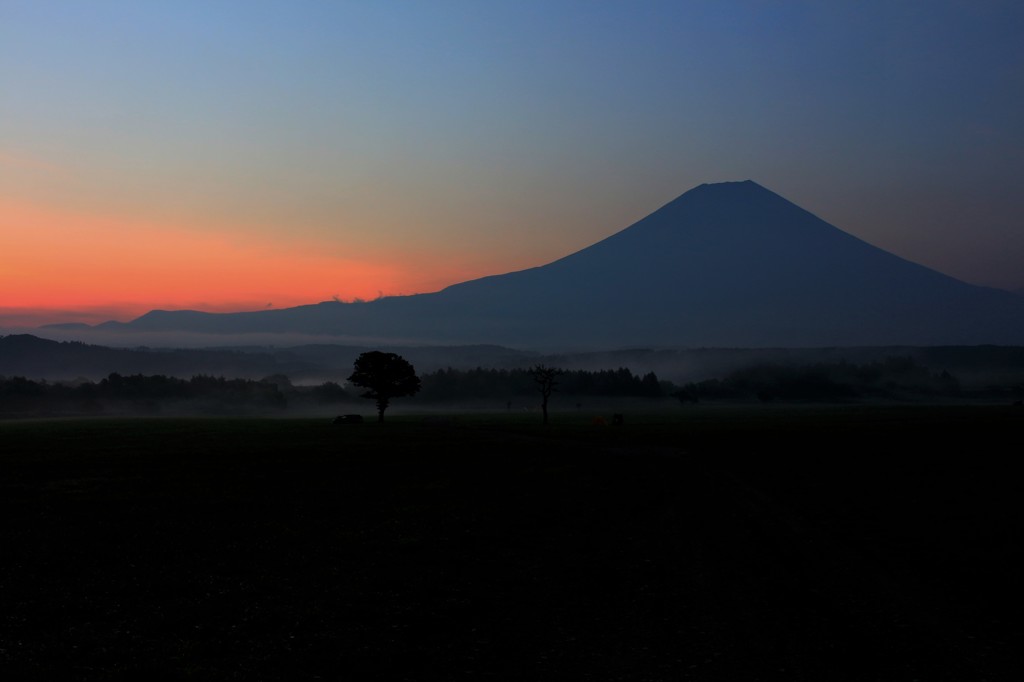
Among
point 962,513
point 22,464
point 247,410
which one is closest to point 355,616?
point 962,513

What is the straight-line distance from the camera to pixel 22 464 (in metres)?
48.8

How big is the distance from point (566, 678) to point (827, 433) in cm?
6869

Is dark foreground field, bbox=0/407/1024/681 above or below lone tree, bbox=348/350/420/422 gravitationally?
below

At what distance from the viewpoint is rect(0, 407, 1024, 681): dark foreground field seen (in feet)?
40.3

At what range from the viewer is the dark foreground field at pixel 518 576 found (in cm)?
1228

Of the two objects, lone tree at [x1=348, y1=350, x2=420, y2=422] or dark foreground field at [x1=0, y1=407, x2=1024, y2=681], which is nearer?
dark foreground field at [x1=0, y1=407, x2=1024, y2=681]

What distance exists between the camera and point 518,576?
18.3 metres

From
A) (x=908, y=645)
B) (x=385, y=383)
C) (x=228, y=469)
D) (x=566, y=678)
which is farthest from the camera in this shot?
(x=385, y=383)

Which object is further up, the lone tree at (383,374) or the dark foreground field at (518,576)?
the lone tree at (383,374)

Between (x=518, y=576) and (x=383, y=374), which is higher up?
(x=383, y=374)

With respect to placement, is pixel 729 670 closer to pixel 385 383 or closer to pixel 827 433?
pixel 827 433

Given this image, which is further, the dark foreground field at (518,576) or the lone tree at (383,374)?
the lone tree at (383,374)

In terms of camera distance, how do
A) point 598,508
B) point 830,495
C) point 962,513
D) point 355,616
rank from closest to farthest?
point 355,616, point 962,513, point 598,508, point 830,495

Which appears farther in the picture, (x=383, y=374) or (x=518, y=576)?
(x=383, y=374)
